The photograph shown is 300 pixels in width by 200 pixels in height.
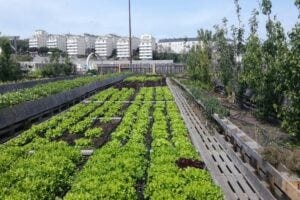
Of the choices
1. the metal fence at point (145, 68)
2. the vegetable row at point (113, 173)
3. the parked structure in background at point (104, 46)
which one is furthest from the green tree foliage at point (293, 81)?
the parked structure in background at point (104, 46)

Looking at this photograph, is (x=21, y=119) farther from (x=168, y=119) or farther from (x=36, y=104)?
(x=168, y=119)

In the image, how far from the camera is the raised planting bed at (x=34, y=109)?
14.5 m

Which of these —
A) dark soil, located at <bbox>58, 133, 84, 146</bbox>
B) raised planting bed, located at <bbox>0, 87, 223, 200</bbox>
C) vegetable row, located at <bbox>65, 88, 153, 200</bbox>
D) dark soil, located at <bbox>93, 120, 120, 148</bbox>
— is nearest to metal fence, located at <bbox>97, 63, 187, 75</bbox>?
dark soil, located at <bbox>93, 120, 120, 148</bbox>

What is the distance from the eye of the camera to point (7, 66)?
41375 mm

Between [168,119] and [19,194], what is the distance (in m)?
9.42

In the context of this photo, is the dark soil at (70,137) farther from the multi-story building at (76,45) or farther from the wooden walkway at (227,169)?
the multi-story building at (76,45)

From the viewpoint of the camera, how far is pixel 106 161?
8891 millimetres

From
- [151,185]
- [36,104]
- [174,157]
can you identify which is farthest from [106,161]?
[36,104]

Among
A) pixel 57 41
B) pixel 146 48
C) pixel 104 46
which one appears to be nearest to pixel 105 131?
pixel 146 48

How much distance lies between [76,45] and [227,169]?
157m

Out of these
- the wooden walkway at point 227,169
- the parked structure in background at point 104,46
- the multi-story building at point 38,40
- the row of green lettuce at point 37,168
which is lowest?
the wooden walkway at point 227,169

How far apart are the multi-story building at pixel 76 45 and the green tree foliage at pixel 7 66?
390 feet

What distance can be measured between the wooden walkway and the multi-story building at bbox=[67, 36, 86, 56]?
15068 cm

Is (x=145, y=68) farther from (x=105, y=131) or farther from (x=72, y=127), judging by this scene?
(x=105, y=131)
